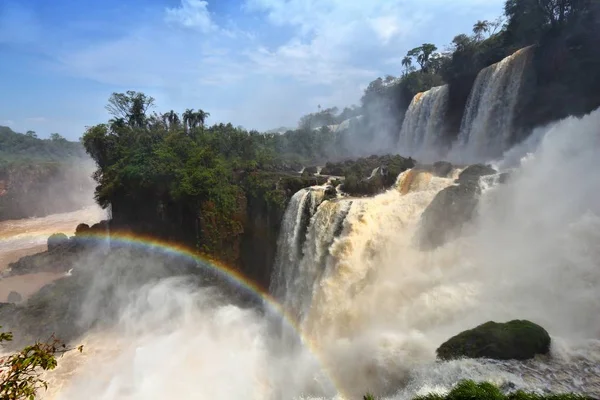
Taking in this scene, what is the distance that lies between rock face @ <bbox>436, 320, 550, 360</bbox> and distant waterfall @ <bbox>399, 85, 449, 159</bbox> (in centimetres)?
2076

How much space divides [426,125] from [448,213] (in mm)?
16752

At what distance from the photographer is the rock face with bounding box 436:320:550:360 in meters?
7.87

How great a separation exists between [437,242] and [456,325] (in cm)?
398

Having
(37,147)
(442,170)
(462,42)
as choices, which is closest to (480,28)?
(462,42)

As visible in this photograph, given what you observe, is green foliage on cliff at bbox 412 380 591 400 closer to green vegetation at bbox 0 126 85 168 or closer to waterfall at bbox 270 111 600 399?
waterfall at bbox 270 111 600 399

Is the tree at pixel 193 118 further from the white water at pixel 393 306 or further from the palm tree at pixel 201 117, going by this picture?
the white water at pixel 393 306

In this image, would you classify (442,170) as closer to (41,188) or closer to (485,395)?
(485,395)

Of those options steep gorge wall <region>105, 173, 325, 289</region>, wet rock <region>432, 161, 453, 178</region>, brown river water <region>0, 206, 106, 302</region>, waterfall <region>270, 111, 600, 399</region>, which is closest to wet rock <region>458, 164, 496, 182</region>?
waterfall <region>270, 111, 600, 399</region>

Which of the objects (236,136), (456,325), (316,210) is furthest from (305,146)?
(456,325)

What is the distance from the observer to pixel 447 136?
27.4 m

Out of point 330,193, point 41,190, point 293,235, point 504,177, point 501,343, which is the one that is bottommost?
point 41,190

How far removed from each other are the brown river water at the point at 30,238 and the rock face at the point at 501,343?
25.8 meters

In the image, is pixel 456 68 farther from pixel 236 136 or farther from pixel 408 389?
pixel 408 389

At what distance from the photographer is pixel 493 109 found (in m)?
21.5
